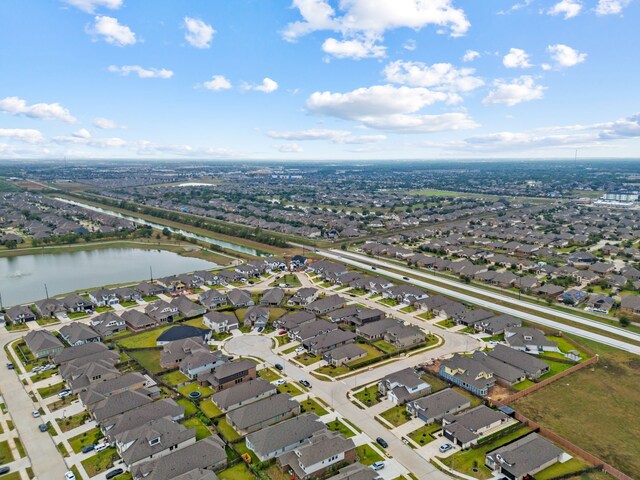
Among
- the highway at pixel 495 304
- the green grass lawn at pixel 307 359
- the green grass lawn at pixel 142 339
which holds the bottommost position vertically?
the green grass lawn at pixel 307 359

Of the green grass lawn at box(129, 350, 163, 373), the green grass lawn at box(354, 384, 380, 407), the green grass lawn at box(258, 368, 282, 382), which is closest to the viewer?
the green grass lawn at box(354, 384, 380, 407)

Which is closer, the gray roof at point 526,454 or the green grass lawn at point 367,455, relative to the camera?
the gray roof at point 526,454

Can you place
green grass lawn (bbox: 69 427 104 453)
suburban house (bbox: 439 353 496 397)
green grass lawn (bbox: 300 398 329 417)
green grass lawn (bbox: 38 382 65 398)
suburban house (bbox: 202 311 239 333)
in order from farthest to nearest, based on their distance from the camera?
1. suburban house (bbox: 202 311 239 333)
2. suburban house (bbox: 439 353 496 397)
3. green grass lawn (bbox: 38 382 65 398)
4. green grass lawn (bbox: 300 398 329 417)
5. green grass lawn (bbox: 69 427 104 453)

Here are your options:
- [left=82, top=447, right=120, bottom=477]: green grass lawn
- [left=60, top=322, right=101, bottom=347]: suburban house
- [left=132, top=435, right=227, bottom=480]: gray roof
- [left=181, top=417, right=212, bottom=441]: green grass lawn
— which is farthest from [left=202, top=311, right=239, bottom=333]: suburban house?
[left=132, top=435, right=227, bottom=480]: gray roof

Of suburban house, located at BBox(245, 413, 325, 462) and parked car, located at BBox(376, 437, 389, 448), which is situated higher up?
suburban house, located at BBox(245, 413, 325, 462)

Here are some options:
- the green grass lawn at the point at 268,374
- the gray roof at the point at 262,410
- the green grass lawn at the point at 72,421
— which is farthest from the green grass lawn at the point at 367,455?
the green grass lawn at the point at 72,421

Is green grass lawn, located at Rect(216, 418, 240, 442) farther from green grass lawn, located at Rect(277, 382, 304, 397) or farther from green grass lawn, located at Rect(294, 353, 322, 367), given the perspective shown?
green grass lawn, located at Rect(294, 353, 322, 367)

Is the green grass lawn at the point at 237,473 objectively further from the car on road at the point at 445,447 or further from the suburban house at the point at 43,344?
the suburban house at the point at 43,344

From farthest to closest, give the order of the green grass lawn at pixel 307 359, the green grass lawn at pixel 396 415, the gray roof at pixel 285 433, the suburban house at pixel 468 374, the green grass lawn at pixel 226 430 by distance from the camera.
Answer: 1. the green grass lawn at pixel 307 359
2. the suburban house at pixel 468 374
3. the green grass lawn at pixel 396 415
4. the green grass lawn at pixel 226 430
5. the gray roof at pixel 285 433

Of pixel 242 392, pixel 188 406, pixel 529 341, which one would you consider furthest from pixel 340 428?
pixel 529 341
